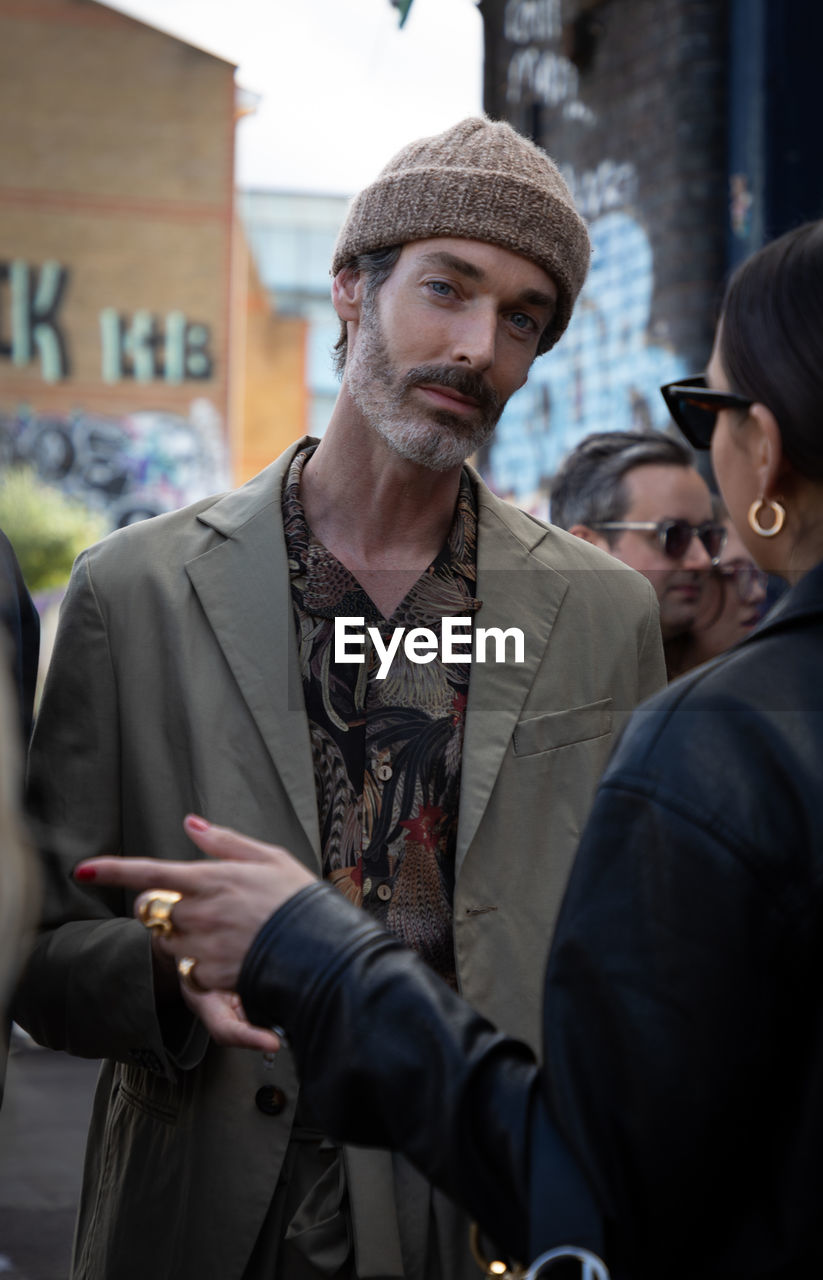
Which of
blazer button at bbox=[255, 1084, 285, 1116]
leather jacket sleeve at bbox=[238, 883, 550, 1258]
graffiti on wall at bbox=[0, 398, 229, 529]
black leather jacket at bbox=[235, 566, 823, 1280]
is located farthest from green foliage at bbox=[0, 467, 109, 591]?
black leather jacket at bbox=[235, 566, 823, 1280]

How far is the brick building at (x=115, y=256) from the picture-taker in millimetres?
30094

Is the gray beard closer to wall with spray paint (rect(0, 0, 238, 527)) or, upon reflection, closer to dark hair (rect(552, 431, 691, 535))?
dark hair (rect(552, 431, 691, 535))

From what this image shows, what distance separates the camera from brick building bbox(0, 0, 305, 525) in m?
30.1

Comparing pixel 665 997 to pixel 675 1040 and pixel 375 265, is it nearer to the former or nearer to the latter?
pixel 675 1040

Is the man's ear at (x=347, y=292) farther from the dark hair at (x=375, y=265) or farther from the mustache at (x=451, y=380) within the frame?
the mustache at (x=451, y=380)

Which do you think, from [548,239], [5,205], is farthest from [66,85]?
[548,239]

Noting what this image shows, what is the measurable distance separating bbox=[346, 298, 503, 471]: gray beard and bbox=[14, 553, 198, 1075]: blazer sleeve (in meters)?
0.62

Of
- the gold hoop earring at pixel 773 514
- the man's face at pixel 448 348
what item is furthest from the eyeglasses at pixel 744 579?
the gold hoop earring at pixel 773 514

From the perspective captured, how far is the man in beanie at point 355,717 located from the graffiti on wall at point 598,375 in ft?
14.9

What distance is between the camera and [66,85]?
98.9ft

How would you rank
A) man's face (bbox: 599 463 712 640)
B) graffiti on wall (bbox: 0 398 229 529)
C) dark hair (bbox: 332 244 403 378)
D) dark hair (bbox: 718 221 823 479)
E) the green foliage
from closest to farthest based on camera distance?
dark hair (bbox: 718 221 823 479)
dark hair (bbox: 332 244 403 378)
man's face (bbox: 599 463 712 640)
the green foliage
graffiti on wall (bbox: 0 398 229 529)

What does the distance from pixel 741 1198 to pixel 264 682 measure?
1.28 m

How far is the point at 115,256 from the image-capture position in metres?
30.8

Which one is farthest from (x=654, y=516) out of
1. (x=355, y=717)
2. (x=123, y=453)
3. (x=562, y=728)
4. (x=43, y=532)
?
(x=123, y=453)
